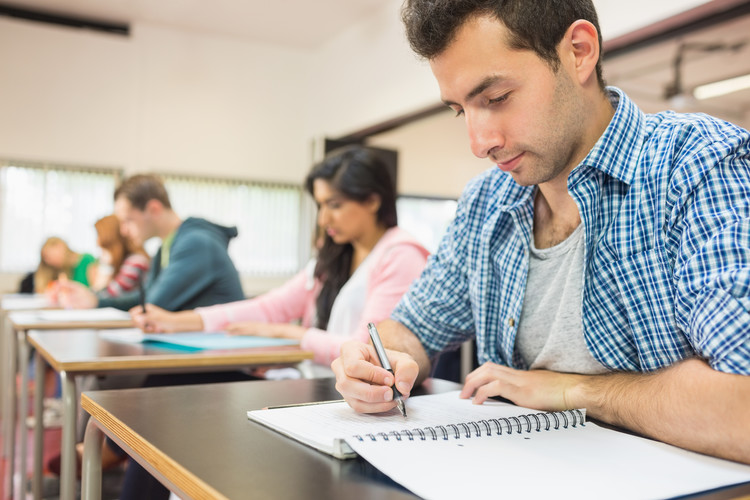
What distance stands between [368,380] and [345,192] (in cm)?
148

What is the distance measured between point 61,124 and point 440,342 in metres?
4.52

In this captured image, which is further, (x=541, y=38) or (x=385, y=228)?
(x=385, y=228)

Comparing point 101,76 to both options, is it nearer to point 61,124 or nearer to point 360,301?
point 61,124

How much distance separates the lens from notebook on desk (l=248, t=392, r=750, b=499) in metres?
0.59

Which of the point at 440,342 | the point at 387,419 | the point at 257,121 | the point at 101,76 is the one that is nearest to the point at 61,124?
the point at 101,76

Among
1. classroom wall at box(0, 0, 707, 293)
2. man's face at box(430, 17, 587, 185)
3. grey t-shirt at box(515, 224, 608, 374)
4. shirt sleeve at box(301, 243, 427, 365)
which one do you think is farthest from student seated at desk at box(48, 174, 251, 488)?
classroom wall at box(0, 0, 707, 293)

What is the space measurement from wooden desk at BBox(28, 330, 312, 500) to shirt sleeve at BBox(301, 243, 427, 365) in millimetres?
75

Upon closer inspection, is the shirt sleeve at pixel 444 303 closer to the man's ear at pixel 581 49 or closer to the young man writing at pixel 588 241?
the young man writing at pixel 588 241

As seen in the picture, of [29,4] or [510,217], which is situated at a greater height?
[29,4]

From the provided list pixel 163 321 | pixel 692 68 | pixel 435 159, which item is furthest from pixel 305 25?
pixel 163 321

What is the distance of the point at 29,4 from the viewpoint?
4.91m

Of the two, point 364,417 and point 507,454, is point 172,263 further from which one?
point 507,454

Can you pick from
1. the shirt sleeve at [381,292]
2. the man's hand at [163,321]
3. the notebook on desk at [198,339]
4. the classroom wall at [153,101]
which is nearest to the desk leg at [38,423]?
the notebook on desk at [198,339]

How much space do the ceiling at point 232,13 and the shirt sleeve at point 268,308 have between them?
2813 mm
